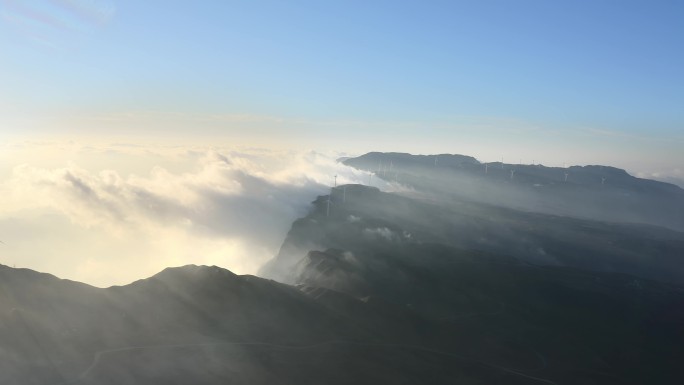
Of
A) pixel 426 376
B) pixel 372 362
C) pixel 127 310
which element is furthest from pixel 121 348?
pixel 426 376

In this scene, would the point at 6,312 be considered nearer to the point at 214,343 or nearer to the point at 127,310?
the point at 127,310

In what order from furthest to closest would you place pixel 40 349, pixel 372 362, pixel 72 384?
pixel 372 362
pixel 40 349
pixel 72 384

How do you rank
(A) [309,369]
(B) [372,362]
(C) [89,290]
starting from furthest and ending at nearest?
(C) [89,290]
(B) [372,362]
(A) [309,369]

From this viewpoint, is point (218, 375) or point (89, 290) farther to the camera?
point (89, 290)

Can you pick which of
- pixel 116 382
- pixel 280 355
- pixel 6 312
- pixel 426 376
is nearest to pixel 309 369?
pixel 280 355

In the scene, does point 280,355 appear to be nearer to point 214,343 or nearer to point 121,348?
point 214,343

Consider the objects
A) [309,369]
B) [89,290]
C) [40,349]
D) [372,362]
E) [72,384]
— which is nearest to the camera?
[72,384]

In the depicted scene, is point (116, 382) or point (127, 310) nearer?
point (116, 382)

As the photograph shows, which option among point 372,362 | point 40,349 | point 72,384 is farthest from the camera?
point 372,362
